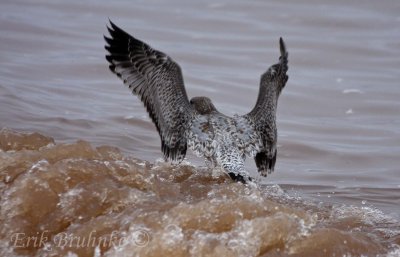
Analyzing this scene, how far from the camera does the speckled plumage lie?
711cm

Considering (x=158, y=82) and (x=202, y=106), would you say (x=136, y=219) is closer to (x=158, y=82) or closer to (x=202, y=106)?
(x=158, y=82)

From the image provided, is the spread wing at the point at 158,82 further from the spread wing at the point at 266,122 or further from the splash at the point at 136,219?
the splash at the point at 136,219

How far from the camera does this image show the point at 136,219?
213 inches

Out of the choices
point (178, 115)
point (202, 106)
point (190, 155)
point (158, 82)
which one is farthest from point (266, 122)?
point (190, 155)

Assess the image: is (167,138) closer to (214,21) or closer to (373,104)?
(373,104)

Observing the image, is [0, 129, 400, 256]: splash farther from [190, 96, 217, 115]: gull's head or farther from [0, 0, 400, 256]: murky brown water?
[190, 96, 217, 115]: gull's head

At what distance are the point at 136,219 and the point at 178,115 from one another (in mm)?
1965

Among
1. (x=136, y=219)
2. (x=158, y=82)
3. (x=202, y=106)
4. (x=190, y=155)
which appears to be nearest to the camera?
(x=136, y=219)

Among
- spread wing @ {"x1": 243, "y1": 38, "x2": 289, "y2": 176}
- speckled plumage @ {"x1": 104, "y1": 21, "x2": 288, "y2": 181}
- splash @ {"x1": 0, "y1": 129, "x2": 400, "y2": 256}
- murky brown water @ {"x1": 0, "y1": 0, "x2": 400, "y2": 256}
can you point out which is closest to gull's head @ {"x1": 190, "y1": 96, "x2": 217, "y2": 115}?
speckled plumage @ {"x1": 104, "y1": 21, "x2": 288, "y2": 181}

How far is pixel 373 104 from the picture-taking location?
10852 millimetres

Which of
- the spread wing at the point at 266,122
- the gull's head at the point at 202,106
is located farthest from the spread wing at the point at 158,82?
the spread wing at the point at 266,122

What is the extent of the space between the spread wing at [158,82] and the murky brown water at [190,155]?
249mm

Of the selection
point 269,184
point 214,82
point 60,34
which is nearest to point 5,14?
point 60,34

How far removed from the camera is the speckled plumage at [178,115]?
711cm
